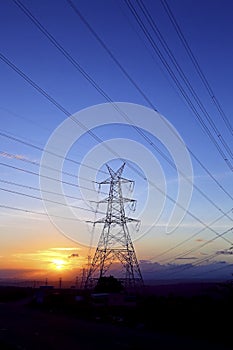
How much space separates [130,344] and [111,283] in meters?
52.8

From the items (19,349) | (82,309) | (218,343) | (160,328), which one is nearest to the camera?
(19,349)

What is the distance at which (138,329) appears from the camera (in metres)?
28.5

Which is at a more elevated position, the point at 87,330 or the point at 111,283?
the point at 111,283

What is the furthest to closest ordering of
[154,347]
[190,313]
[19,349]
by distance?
[190,313]
[154,347]
[19,349]

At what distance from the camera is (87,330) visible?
2658cm

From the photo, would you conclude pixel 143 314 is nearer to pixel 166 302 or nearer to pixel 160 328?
pixel 166 302

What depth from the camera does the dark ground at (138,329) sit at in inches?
794

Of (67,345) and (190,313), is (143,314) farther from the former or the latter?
(67,345)

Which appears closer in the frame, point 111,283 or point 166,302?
point 166,302

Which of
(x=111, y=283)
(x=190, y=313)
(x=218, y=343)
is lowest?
(x=218, y=343)

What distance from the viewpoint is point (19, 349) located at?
699 inches

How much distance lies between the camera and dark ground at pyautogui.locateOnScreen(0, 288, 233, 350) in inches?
794

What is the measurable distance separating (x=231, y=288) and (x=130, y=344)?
2163 cm

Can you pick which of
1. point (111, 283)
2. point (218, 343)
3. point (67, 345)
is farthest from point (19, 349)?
point (111, 283)
